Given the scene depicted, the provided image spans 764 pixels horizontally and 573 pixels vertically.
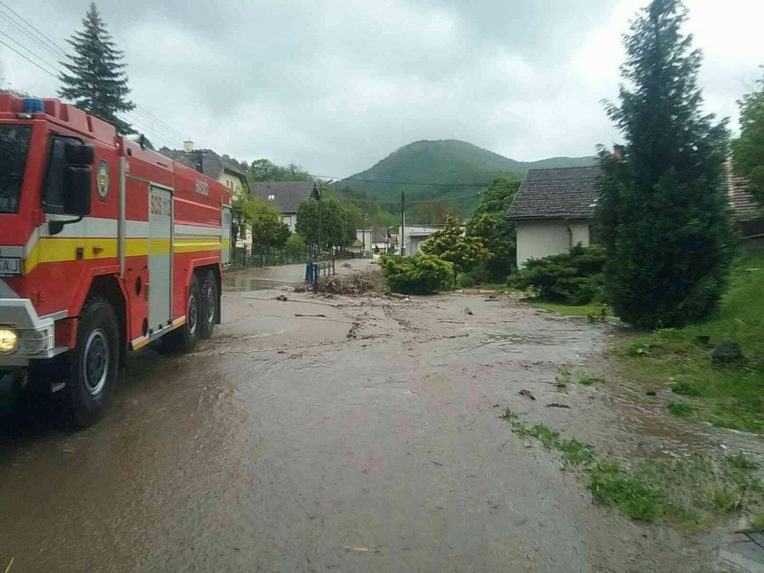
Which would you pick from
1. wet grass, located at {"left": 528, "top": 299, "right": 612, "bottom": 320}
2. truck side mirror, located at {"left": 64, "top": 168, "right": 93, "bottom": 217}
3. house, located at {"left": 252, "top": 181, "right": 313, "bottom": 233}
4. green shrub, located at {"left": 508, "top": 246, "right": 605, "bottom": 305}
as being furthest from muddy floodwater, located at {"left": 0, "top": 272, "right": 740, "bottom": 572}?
house, located at {"left": 252, "top": 181, "right": 313, "bottom": 233}

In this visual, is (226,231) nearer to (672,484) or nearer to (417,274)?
(672,484)

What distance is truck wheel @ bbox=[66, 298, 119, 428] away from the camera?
21.9 ft

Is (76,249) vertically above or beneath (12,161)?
beneath

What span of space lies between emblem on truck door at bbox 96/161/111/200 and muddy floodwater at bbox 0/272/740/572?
2.23 metres

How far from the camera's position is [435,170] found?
336 feet

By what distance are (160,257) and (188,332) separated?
2.73m

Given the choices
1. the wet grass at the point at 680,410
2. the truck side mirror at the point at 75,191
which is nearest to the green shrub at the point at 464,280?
the wet grass at the point at 680,410

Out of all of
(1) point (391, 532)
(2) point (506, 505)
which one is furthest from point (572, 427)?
(1) point (391, 532)

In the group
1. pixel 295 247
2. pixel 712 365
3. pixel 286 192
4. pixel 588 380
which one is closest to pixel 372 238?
pixel 286 192

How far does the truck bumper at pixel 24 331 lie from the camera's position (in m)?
5.68

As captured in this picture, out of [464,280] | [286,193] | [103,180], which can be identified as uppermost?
[286,193]

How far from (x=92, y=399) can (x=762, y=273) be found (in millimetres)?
15161

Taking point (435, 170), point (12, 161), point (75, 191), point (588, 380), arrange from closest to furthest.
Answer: point (12, 161), point (75, 191), point (588, 380), point (435, 170)

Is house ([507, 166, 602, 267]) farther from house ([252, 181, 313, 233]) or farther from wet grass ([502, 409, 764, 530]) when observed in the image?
house ([252, 181, 313, 233])
